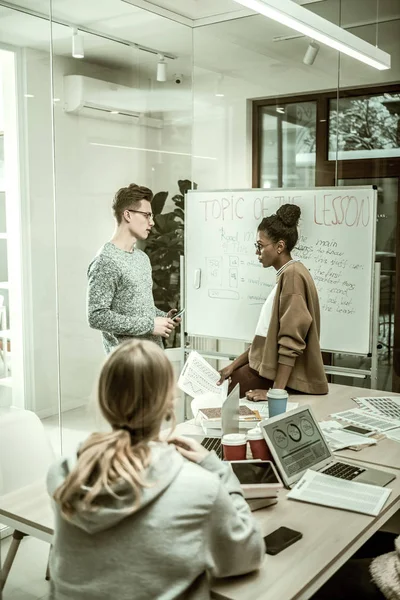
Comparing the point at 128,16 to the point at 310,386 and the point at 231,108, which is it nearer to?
the point at 231,108

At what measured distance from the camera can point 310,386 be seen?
9.71 feet

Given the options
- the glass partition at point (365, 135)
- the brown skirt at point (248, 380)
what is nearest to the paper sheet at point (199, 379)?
the brown skirt at point (248, 380)

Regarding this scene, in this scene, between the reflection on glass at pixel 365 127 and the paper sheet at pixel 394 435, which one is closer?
the paper sheet at pixel 394 435

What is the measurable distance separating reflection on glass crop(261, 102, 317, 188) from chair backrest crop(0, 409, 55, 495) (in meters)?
2.79

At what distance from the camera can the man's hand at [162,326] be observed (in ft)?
10.6

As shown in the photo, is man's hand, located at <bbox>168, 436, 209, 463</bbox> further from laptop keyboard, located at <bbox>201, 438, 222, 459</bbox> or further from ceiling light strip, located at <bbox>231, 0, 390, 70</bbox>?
ceiling light strip, located at <bbox>231, 0, 390, 70</bbox>

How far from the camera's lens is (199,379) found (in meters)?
2.79

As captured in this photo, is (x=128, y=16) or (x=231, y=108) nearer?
(x=128, y=16)

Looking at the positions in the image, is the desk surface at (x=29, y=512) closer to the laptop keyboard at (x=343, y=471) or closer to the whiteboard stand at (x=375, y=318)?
the laptop keyboard at (x=343, y=471)

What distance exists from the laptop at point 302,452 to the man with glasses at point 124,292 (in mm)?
998

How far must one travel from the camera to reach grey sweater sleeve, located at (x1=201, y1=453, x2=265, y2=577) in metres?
1.34

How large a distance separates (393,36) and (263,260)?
1.92 m

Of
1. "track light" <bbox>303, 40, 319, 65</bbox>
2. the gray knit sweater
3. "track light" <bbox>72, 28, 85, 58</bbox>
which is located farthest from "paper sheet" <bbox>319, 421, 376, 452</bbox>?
"track light" <bbox>72, 28, 85, 58</bbox>

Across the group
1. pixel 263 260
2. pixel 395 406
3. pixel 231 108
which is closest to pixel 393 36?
pixel 231 108
